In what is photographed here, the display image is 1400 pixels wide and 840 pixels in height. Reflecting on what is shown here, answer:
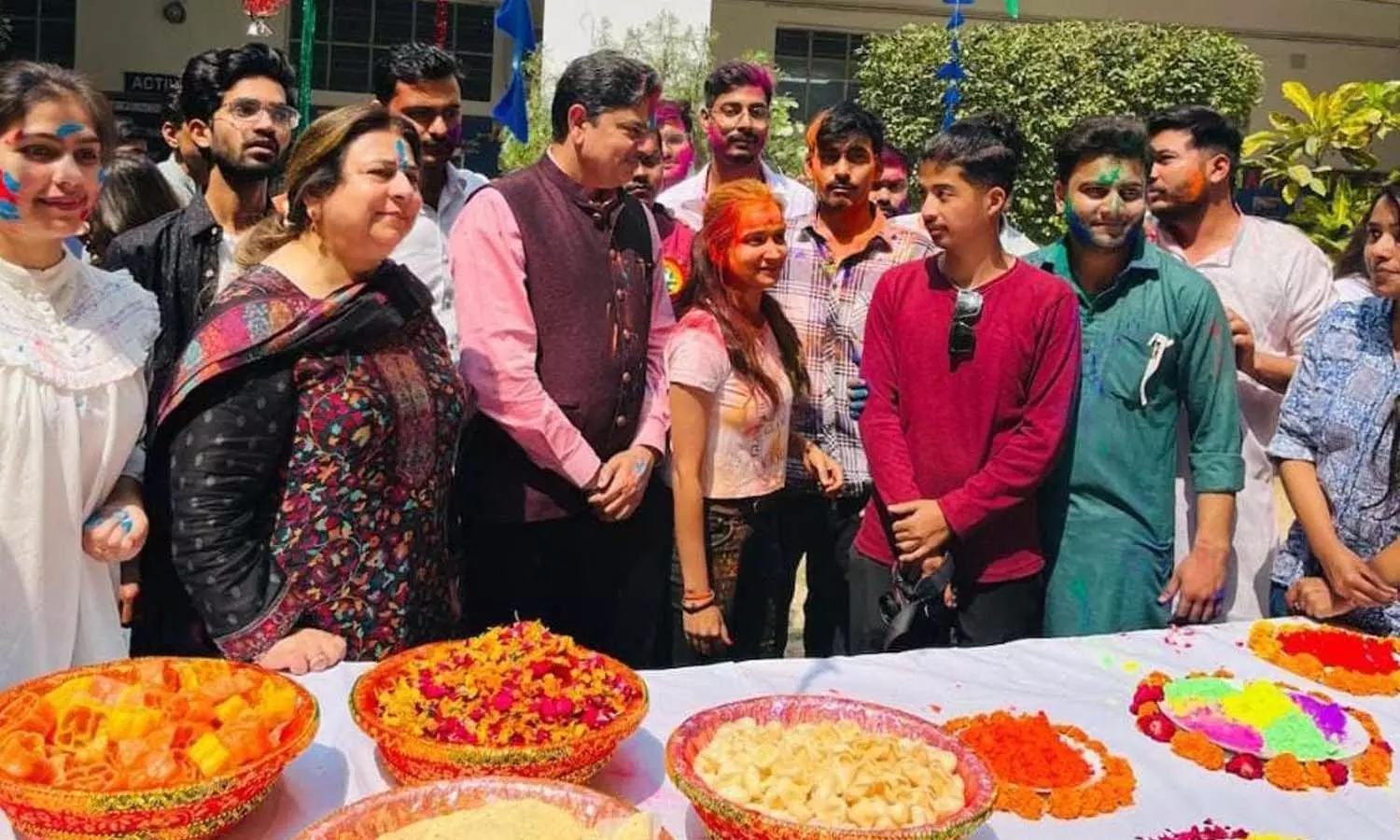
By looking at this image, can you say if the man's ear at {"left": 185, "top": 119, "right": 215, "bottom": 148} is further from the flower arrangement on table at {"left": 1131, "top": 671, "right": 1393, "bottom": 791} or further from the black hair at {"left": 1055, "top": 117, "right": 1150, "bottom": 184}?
the flower arrangement on table at {"left": 1131, "top": 671, "right": 1393, "bottom": 791}

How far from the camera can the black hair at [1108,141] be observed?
8.58 feet

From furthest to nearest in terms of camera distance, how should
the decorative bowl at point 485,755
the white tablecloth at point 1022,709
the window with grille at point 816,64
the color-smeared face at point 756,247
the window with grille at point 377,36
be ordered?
the window with grille at point 816,64 < the window with grille at point 377,36 < the color-smeared face at point 756,247 < the white tablecloth at point 1022,709 < the decorative bowl at point 485,755

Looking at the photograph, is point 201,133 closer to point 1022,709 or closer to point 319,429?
point 319,429

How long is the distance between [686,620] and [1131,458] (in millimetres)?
1074

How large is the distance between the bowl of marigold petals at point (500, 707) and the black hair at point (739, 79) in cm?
253

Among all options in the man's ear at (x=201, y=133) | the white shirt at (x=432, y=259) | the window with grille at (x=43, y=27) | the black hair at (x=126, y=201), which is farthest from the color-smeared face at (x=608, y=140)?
the window with grille at (x=43, y=27)

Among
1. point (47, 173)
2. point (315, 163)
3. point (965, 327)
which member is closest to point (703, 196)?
point (965, 327)

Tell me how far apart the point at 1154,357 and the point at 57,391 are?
85.5 inches

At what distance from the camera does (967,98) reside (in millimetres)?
10953

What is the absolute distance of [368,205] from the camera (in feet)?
6.63

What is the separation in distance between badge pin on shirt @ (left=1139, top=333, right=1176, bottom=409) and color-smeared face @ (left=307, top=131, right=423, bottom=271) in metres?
1.62

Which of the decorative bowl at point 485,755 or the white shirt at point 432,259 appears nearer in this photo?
the decorative bowl at point 485,755

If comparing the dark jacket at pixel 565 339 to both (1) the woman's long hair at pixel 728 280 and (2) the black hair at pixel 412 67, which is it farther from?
(2) the black hair at pixel 412 67

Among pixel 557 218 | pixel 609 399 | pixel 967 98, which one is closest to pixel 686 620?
pixel 609 399
